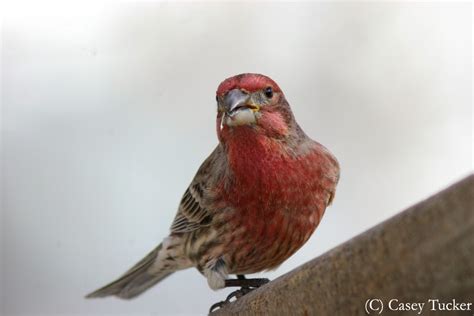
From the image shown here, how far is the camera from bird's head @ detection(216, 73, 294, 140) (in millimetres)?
4172

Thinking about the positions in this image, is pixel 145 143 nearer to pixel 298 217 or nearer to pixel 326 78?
pixel 326 78

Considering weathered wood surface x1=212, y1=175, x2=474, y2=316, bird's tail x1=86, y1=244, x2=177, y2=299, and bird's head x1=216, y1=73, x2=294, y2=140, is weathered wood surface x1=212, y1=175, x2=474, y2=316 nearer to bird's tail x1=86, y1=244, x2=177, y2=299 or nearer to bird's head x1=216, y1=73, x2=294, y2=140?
bird's head x1=216, y1=73, x2=294, y2=140

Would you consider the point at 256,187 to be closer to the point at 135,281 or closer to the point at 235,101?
the point at 235,101

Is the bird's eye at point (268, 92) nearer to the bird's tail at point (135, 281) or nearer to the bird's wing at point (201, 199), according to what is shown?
the bird's wing at point (201, 199)

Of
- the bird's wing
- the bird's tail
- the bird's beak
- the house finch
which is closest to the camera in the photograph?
the bird's beak

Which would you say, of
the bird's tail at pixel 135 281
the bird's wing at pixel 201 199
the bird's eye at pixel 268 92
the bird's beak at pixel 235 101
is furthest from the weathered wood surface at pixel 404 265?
the bird's tail at pixel 135 281

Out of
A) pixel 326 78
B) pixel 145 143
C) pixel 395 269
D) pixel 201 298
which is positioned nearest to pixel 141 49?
pixel 145 143

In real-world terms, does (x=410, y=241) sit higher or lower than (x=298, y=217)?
higher

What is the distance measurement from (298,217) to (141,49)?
3047 millimetres

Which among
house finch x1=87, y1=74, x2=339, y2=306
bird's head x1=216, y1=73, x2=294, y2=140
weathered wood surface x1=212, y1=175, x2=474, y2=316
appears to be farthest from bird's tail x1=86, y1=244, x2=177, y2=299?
weathered wood surface x1=212, y1=175, x2=474, y2=316

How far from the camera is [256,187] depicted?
433cm

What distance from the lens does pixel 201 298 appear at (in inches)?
253

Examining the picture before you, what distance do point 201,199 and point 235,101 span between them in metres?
0.79

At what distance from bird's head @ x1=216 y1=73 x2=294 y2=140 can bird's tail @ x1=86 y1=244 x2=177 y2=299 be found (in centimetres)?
151
